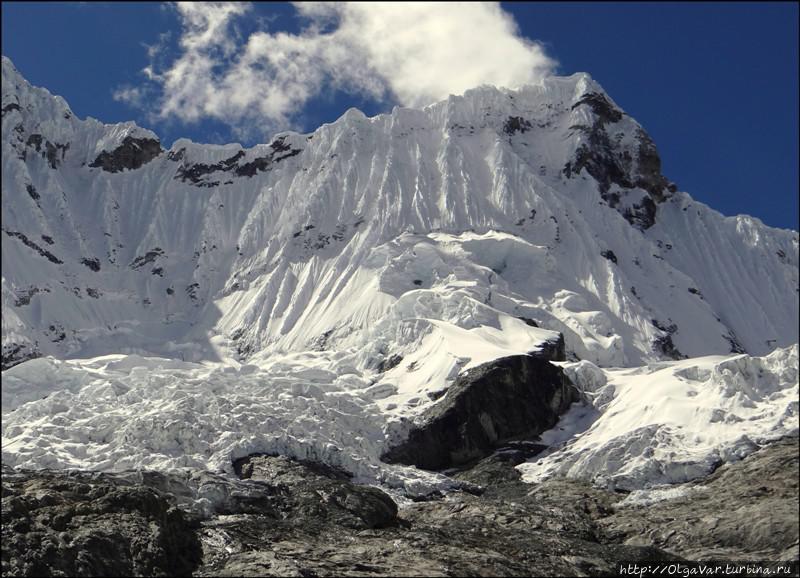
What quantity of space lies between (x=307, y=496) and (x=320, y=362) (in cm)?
5910

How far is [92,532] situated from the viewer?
2557 inches

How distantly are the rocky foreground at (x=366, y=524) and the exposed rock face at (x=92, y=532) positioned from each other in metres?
0.08

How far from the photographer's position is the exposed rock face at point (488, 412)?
118062mm

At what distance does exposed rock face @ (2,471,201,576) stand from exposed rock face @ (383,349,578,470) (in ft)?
156

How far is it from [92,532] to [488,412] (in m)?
61.4

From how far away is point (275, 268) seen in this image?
182250 mm

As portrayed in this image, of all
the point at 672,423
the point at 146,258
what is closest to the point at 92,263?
the point at 146,258

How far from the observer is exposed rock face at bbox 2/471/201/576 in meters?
62.3

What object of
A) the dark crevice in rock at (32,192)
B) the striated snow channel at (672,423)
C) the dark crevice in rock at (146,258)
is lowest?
the striated snow channel at (672,423)

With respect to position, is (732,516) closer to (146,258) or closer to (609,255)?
(609,255)

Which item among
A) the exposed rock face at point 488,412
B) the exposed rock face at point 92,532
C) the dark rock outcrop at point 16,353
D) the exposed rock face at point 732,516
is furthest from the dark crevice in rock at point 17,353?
the exposed rock face at point 732,516

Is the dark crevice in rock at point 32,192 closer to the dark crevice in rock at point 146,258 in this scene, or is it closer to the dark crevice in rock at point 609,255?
the dark crevice in rock at point 146,258

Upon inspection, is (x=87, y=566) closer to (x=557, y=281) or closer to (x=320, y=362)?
(x=320, y=362)

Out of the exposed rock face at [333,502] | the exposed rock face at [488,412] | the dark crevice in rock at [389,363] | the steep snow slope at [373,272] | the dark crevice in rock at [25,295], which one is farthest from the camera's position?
the dark crevice in rock at [25,295]
